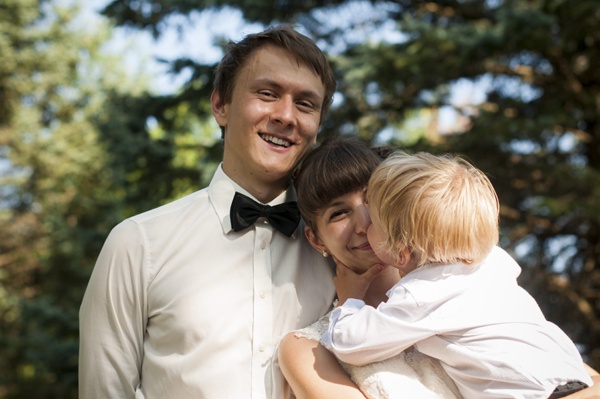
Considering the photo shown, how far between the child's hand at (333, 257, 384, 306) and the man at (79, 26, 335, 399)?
179 mm

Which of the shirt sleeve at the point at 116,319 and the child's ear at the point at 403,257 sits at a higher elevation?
the child's ear at the point at 403,257

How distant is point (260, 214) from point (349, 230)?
1.30 ft

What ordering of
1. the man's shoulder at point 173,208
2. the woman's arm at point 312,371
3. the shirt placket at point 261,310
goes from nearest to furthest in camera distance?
the woman's arm at point 312,371
the shirt placket at point 261,310
the man's shoulder at point 173,208

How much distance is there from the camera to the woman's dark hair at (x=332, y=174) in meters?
2.57

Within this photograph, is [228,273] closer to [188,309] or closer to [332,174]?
[188,309]

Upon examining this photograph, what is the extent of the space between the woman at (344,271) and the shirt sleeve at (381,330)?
78 mm

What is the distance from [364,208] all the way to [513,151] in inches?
251

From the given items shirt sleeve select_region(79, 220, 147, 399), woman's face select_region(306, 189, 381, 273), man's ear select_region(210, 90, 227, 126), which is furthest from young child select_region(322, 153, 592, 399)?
man's ear select_region(210, 90, 227, 126)

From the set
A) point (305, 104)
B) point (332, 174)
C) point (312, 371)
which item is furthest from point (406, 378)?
point (305, 104)

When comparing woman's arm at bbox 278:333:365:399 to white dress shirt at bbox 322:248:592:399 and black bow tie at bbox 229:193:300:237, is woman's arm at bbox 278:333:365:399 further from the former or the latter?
black bow tie at bbox 229:193:300:237

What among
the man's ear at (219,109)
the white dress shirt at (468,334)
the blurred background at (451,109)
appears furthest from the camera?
the blurred background at (451,109)

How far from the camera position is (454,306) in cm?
Result: 215

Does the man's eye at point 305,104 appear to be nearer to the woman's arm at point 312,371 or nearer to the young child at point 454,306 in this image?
the young child at point 454,306

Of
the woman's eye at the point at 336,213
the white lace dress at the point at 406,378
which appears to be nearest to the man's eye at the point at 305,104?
the woman's eye at the point at 336,213
